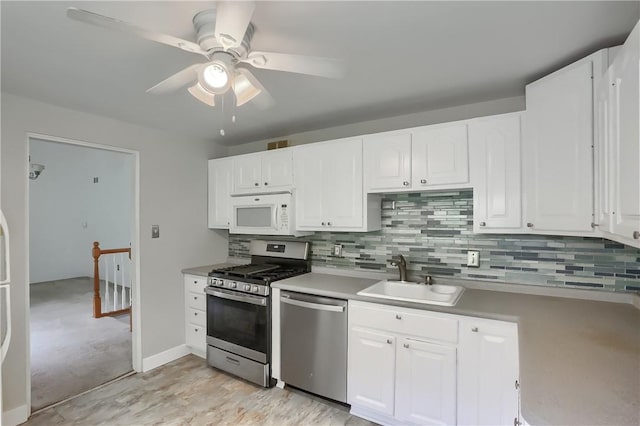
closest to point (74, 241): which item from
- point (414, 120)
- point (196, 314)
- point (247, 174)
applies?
A: point (196, 314)

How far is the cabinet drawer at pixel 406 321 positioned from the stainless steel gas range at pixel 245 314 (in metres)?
0.86

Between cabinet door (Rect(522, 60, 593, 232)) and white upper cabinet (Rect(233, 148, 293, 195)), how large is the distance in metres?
1.93

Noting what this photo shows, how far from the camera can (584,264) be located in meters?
2.09

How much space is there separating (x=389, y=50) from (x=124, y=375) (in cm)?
349

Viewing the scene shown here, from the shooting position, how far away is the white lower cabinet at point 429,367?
5.98 feet

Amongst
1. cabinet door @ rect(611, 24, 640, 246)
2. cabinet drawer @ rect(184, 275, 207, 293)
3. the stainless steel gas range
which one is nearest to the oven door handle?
the stainless steel gas range

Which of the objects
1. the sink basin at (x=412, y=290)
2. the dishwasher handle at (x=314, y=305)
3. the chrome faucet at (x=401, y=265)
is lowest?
the dishwasher handle at (x=314, y=305)

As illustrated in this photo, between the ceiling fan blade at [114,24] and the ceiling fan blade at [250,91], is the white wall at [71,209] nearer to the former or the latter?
the ceiling fan blade at [250,91]

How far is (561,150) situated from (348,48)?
1.30 meters

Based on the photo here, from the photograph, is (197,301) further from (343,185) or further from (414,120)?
(414,120)

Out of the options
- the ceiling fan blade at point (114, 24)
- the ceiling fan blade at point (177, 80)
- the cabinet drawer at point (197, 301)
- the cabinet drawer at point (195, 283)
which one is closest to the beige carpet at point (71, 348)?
the cabinet drawer at point (197, 301)

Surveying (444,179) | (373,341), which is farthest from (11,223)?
(444,179)

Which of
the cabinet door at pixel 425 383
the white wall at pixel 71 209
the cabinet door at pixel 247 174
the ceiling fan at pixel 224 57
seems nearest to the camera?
the ceiling fan at pixel 224 57

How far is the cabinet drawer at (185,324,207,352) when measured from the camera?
3.24m
